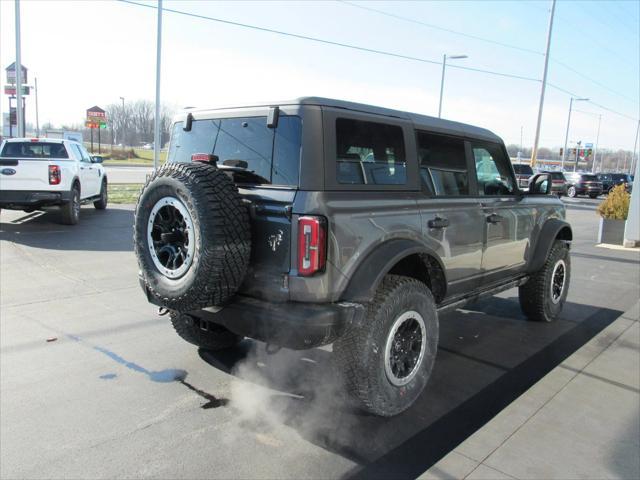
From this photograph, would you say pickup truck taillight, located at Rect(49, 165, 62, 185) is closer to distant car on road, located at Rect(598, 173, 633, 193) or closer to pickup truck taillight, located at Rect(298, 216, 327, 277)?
pickup truck taillight, located at Rect(298, 216, 327, 277)

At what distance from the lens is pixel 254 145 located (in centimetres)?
341

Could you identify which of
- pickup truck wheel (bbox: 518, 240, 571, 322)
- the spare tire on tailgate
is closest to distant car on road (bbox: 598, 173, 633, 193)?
pickup truck wheel (bbox: 518, 240, 571, 322)

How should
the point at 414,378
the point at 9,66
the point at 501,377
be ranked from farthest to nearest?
1. the point at 9,66
2. the point at 501,377
3. the point at 414,378

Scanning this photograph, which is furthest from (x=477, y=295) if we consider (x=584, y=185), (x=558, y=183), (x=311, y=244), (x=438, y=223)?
(x=584, y=185)

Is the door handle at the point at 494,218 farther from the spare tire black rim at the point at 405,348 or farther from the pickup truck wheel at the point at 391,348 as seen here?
the spare tire black rim at the point at 405,348

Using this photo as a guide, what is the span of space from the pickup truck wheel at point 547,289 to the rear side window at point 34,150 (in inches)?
381

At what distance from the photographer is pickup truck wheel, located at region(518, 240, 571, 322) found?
18.3 feet

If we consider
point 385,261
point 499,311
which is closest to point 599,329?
point 499,311

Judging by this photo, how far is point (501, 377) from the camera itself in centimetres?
425

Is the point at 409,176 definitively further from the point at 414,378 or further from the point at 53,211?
the point at 53,211

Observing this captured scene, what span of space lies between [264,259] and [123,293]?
3.78m

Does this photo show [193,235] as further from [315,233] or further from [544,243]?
[544,243]

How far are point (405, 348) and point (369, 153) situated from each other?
4.43 feet

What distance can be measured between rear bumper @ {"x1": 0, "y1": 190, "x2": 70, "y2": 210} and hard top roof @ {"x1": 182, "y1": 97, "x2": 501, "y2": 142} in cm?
766
